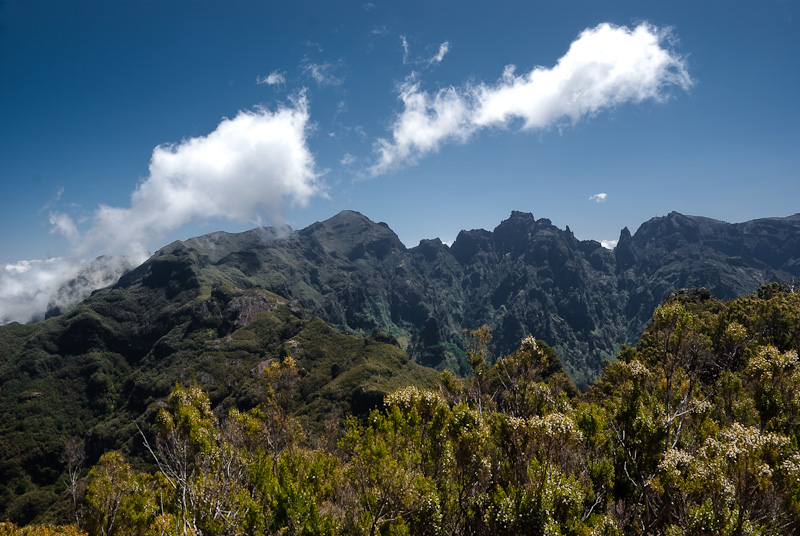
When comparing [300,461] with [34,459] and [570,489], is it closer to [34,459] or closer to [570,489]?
[570,489]

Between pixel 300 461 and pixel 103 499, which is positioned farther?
pixel 103 499

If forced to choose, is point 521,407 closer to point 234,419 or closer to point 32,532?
point 234,419

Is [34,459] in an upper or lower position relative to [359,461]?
lower

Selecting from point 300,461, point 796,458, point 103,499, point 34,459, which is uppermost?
point 300,461

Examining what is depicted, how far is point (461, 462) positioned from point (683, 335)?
15178 millimetres

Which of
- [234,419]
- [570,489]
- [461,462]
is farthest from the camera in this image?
[234,419]

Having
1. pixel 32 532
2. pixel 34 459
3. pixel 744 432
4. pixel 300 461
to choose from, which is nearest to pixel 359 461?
pixel 300 461

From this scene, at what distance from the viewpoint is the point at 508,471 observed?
1603 cm

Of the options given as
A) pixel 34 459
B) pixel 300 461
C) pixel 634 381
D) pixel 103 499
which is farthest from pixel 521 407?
pixel 34 459

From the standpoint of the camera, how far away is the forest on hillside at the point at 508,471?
13.0 meters

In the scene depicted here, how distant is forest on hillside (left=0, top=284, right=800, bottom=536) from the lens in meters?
13.0

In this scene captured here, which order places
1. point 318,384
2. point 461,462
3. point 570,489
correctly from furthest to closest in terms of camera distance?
point 318,384 < point 461,462 < point 570,489

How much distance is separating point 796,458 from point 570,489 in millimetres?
8678

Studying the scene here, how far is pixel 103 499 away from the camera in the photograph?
2470cm
